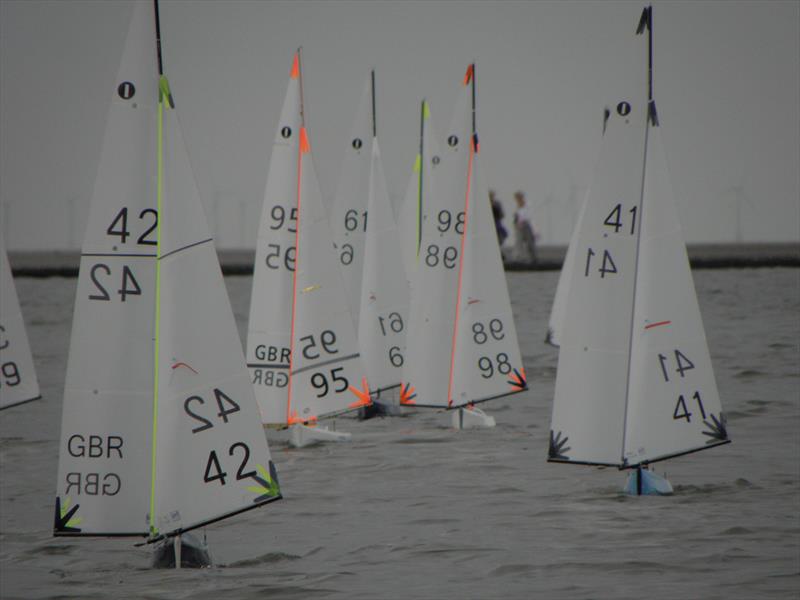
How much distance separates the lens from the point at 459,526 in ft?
51.4

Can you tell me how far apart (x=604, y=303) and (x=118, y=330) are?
5.38 m

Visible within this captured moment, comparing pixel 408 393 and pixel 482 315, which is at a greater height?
pixel 482 315

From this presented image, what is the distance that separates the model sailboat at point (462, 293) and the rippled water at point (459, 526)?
3.26 feet

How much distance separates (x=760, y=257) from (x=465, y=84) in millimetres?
44027

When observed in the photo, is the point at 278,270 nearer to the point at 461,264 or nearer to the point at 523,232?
the point at 461,264

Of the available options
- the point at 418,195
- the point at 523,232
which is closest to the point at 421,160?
the point at 418,195

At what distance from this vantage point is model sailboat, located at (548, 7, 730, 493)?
14.8 metres

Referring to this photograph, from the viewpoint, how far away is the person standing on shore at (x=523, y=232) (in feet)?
144

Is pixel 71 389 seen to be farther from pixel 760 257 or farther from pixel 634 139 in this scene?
pixel 760 257

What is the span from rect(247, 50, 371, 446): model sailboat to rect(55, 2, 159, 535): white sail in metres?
7.74

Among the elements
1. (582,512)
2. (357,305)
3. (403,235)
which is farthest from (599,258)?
(403,235)

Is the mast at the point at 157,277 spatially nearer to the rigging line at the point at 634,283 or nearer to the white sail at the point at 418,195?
the rigging line at the point at 634,283

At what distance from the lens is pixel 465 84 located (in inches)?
828

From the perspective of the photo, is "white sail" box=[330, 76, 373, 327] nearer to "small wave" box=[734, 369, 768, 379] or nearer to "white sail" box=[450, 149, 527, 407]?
"white sail" box=[450, 149, 527, 407]
